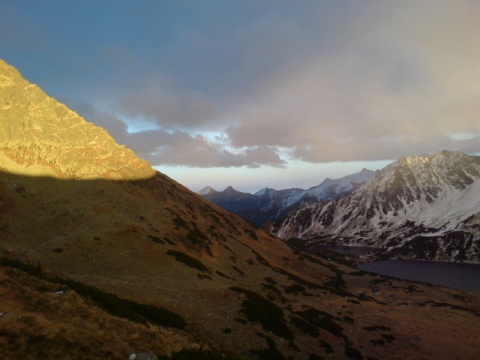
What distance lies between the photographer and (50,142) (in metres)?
80.0

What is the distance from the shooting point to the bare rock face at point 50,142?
72.6 meters

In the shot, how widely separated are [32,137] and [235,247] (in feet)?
195

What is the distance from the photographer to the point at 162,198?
89812 millimetres

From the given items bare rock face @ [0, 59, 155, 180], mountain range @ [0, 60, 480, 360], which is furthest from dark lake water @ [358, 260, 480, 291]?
bare rock face @ [0, 59, 155, 180]

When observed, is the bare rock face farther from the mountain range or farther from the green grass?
the green grass

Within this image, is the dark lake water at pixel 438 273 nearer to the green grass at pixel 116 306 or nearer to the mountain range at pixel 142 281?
the mountain range at pixel 142 281

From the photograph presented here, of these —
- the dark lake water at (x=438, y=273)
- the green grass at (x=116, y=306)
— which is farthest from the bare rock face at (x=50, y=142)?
the dark lake water at (x=438, y=273)

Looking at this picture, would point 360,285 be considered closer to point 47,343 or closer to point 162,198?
point 162,198

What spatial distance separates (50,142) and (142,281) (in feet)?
188

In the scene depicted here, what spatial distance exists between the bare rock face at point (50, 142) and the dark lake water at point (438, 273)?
14511cm

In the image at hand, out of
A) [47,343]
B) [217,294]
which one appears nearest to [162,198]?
[217,294]

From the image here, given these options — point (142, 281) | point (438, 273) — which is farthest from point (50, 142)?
point (438, 273)

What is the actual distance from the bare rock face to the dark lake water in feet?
476

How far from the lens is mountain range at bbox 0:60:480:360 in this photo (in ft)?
65.9
